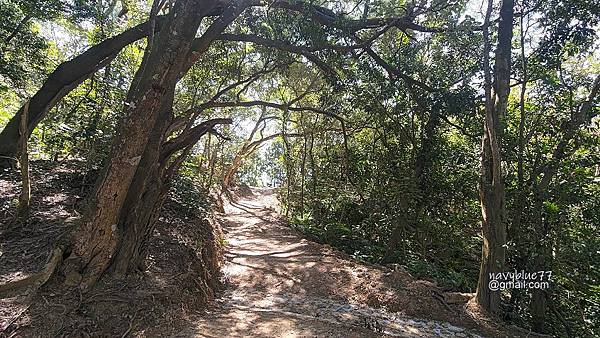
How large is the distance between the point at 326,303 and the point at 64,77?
22.0 ft

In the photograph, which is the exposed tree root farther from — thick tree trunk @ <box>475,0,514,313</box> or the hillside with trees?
thick tree trunk @ <box>475,0,514,313</box>

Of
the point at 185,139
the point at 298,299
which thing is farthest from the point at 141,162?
the point at 298,299

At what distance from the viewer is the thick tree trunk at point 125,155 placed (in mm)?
4258

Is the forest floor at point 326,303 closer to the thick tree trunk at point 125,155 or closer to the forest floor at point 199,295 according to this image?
the forest floor at point 199,295

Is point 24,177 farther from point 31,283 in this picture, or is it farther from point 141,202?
point 31,283

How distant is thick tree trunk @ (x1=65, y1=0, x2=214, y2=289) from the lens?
14.0 ft

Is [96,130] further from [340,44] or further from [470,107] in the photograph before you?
[470,107]

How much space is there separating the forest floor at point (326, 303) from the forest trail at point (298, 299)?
0.04 ft

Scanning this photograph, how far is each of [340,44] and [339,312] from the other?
5.06 m

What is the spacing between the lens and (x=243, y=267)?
8914 mm

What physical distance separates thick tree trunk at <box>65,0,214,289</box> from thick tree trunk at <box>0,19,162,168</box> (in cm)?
309

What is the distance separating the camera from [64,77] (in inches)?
275

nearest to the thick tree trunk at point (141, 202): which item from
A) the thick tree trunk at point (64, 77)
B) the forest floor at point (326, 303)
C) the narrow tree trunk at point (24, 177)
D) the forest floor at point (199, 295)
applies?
the forest floor at point (199, 295)

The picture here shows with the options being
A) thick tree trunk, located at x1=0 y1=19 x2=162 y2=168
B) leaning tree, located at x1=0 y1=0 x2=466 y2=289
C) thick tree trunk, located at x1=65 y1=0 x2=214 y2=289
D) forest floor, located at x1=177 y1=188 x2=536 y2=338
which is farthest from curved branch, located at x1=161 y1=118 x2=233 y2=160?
thick tree trunk, located at x1=0 y1=19 x2=162 y2=168
